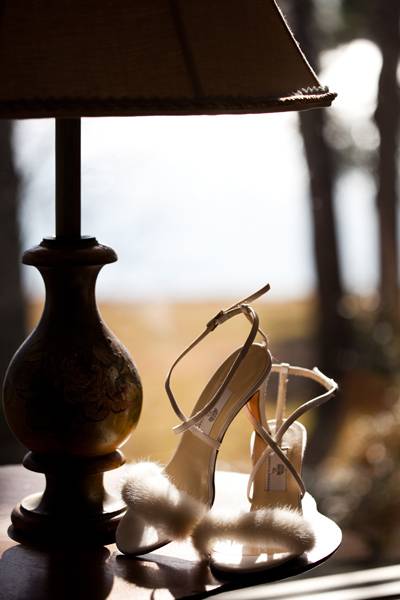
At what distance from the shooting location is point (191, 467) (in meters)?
1.02

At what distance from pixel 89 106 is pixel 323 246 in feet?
4.40

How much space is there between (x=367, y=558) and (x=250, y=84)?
4.73 feet

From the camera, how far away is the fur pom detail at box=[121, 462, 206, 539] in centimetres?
94

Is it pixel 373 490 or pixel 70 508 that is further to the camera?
pixel 373 490

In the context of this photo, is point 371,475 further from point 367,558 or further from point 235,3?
point 235,3

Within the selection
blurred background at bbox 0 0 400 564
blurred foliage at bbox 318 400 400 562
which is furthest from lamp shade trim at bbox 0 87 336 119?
blurred foliage at bbox 318 400 400 562

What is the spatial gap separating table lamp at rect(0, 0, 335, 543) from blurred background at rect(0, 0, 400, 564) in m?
0.78

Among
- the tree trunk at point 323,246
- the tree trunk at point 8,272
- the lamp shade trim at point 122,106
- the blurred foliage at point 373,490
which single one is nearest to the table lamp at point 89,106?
the lamp shade trim at point 122,106

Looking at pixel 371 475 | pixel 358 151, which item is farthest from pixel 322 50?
pixel 371 475

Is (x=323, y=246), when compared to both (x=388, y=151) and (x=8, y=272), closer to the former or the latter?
(x=388, y=151)

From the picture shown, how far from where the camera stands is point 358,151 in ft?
6.73

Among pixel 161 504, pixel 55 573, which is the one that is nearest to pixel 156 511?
pixel 161 504

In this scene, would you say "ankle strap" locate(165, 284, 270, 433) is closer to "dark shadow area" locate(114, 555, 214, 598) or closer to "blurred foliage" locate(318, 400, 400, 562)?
"dark shadow area" locate(114, 555, 214, 598)

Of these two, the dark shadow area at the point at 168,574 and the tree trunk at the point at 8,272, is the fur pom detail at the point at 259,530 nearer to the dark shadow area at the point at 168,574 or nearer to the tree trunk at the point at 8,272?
the dark shadow area at the point at 168,574
